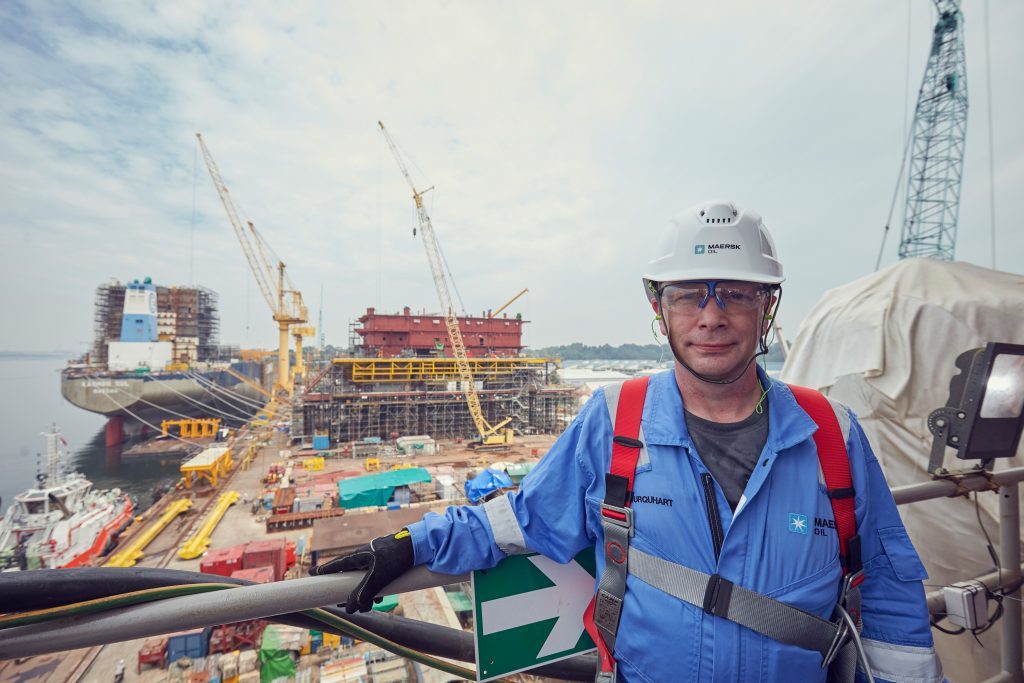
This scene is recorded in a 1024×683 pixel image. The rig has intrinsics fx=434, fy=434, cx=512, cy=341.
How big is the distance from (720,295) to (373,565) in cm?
178

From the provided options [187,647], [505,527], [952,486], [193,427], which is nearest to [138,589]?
[505,527]

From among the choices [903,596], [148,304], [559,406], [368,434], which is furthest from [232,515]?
[148,304]

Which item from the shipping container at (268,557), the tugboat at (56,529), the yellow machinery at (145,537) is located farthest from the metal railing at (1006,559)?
the tugboat at (56,529)

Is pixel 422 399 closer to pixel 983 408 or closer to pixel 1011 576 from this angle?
pixel 1011 576

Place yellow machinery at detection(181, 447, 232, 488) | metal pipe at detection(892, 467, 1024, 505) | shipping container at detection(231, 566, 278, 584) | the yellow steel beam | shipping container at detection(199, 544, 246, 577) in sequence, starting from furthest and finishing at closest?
the yellow steel beam < yellow machinery at detection(181, 447, 232, 488) < shipping container at detection(199, 544, 246, 577) < shipping container at detection(231, 566, 278, 584) < metal pipe at detection(892, 467, 1024, 505)

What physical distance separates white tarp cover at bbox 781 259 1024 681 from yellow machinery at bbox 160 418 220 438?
48.8 metres

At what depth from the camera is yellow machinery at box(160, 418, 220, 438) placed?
40.9 meters

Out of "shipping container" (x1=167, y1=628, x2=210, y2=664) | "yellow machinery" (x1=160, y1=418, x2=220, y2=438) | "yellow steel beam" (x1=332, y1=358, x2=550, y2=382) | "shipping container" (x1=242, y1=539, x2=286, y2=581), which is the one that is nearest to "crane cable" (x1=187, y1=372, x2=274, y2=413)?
"yellow machinery" (x1=160, y1=418, x2=220, y2=438)

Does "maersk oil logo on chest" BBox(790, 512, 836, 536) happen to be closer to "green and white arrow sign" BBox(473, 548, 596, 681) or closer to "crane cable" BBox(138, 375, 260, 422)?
"green and white arrow sign" BBox(473, 548, 596, 681)

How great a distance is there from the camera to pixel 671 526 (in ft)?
5.36

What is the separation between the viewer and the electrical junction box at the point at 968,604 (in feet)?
8.32

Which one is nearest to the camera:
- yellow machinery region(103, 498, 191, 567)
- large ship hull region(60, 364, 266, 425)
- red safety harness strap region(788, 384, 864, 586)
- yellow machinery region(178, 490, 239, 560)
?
red safety harness strap region(788, 384, 864, 586)

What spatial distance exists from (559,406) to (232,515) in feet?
102

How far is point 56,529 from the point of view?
15047 millimetres
